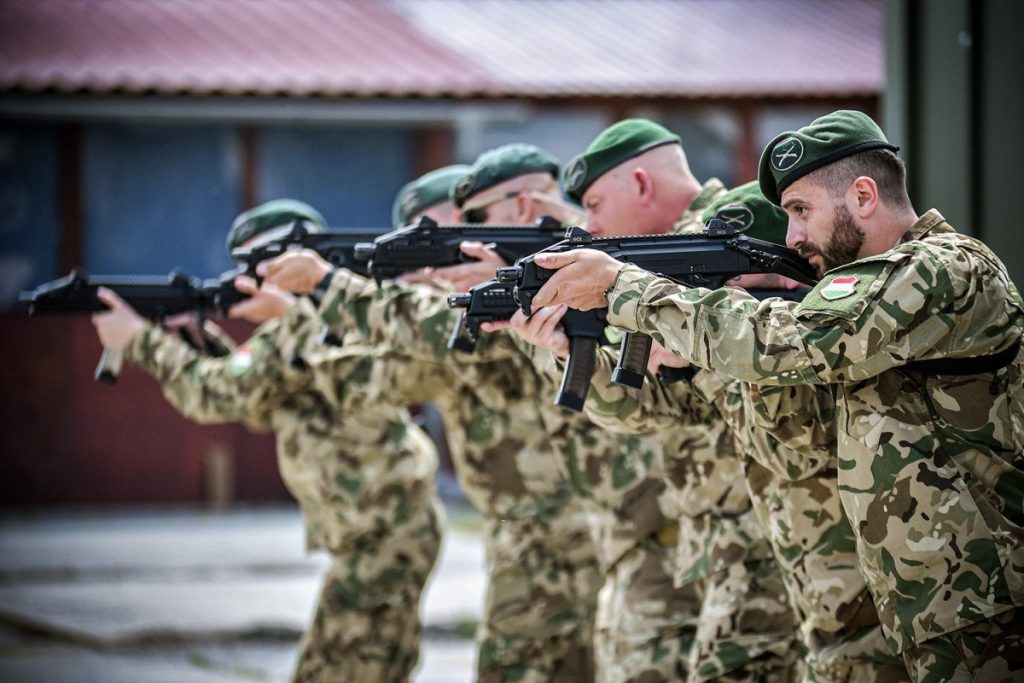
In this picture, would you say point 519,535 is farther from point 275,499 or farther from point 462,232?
point 275,499

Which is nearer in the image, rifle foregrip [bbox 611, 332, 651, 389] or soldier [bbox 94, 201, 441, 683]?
rifle foregrip [bbox 611, 332, 651, 389]

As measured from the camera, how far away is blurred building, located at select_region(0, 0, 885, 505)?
13.2m

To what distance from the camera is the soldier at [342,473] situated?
620 centimetres

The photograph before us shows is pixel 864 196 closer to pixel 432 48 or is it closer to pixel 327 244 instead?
pixel 327 244

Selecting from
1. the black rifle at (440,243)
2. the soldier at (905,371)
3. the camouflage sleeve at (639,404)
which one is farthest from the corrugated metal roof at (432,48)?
the soldier at (905,371)

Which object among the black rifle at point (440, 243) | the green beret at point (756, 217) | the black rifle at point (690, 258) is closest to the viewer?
the black rifle at point (690, 258)

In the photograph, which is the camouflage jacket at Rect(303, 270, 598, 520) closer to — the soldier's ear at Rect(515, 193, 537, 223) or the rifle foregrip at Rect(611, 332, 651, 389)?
the soldier's ear at Rect(515, 193, 537, 223)

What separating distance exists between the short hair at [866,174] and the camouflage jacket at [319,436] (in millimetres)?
3043

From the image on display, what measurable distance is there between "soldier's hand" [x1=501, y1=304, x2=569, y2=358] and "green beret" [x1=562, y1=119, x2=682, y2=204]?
0.87 metres

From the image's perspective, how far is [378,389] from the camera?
20.0ft

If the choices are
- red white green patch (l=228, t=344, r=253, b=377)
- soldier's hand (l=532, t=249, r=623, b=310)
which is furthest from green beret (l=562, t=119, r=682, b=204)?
red white green patch (l=228, t=344, r=253, b=377)

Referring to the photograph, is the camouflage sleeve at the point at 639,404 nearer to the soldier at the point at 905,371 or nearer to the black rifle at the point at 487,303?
the black rifle at the point at 487,303

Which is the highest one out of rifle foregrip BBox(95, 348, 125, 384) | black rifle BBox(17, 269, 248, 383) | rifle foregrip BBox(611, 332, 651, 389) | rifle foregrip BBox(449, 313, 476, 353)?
rifle foregrip BBox(611, 332, 651, 389)

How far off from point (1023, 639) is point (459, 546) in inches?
324
